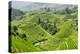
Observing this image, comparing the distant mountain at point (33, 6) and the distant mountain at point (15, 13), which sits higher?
the distant mountain at point (33, 6)

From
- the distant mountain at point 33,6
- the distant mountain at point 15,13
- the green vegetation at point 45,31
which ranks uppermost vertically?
the distant mountain at point 33,6

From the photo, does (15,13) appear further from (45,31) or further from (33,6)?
(45,31)

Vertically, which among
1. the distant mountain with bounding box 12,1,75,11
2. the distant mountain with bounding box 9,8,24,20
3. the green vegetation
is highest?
the distant mountain with bounding box 12,1,75,11

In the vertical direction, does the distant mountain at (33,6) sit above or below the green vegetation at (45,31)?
above

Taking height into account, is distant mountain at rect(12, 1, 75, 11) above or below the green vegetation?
above

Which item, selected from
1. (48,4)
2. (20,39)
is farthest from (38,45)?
(48,4)

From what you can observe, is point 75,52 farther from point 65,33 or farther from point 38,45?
point 38,45

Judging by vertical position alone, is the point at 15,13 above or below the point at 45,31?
above

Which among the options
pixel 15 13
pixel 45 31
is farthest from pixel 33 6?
pixel 45 31
